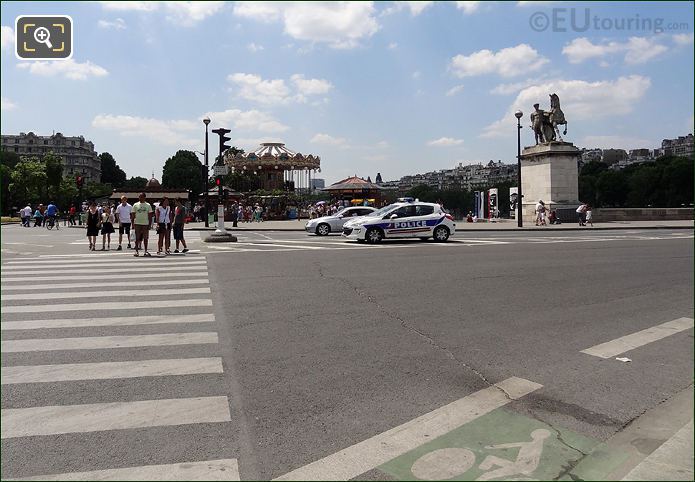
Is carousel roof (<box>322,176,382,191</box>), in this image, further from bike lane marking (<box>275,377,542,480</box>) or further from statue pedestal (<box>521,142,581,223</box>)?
bike lane marking (<box>275,377,542,480</box>)

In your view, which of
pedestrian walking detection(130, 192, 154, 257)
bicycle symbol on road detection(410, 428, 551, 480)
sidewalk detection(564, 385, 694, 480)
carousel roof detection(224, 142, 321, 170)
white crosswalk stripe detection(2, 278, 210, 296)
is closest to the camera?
sidewalk detection(564, 385, 694, 480)

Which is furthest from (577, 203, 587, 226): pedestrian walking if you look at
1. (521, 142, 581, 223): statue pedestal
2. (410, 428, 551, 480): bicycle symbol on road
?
(410, 428, 551, 480): bicycle symbol on road

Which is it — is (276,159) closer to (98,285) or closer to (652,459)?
(98,285)

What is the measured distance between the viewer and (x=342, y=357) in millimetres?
6023

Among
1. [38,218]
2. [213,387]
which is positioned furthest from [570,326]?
[38,218]

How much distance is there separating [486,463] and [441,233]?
65.8ft

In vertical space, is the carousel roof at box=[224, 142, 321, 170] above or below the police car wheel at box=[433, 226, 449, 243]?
above

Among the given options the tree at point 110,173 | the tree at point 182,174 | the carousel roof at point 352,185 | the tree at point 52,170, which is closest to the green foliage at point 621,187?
the carousel roof at point 352,185

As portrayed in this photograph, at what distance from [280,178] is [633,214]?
48501 mm

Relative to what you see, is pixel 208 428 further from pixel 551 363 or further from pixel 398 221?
pixel 398 221

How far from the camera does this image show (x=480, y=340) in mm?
6770

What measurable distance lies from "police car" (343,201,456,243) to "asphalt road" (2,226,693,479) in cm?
992

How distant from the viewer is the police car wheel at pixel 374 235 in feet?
72.4

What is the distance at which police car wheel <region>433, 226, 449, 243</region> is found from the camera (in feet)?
73.8
